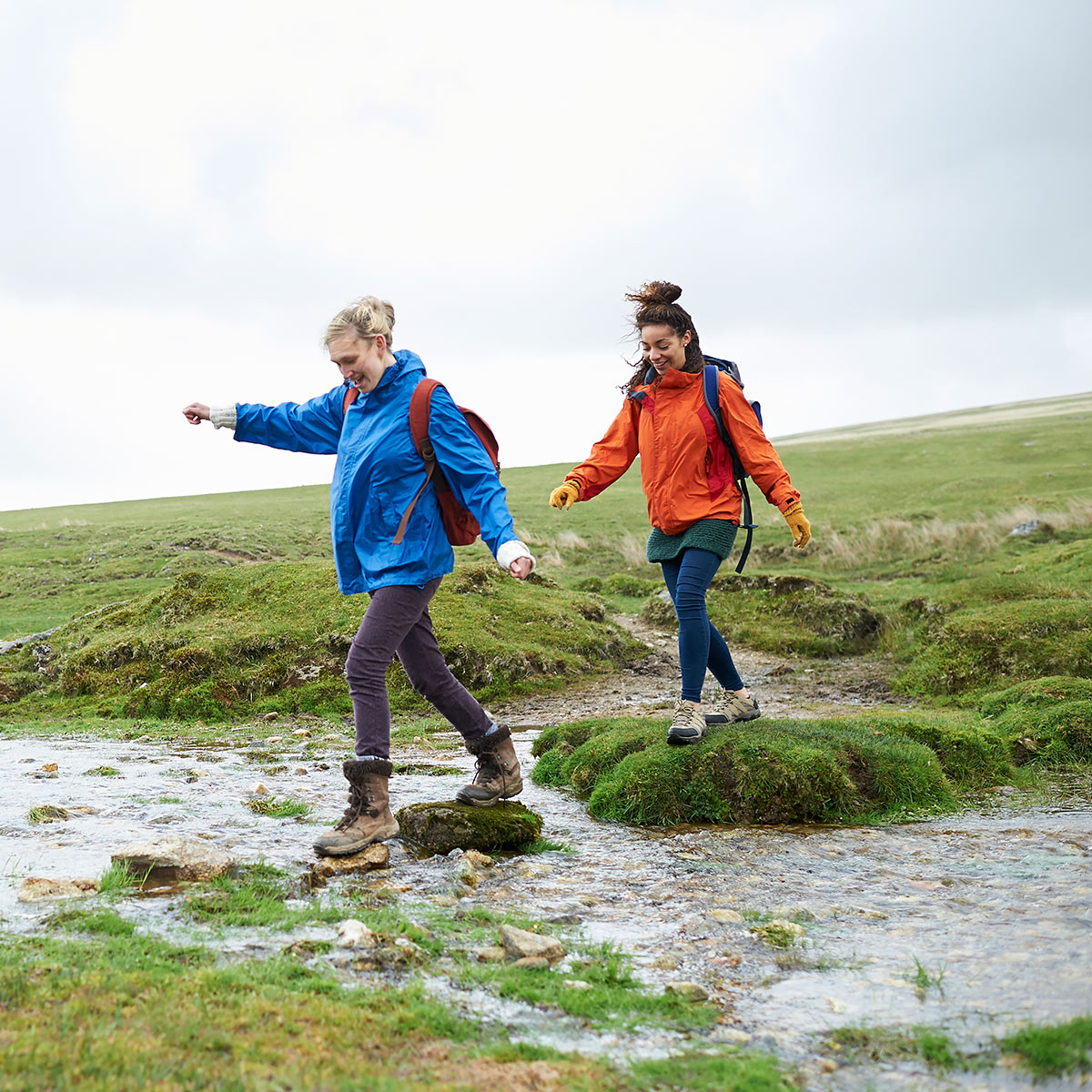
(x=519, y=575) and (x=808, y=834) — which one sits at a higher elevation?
(x=519, y=575)

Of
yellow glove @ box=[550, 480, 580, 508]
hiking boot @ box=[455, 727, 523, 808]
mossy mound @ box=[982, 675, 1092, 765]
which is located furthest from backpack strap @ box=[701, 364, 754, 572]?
mossy mound @ box=[982, 675, 1092, 765]

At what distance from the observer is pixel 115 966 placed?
3492 millimetres

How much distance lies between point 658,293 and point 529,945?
5235 millimetres

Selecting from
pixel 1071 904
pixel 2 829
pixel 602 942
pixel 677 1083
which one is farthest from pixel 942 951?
pixel 2 829

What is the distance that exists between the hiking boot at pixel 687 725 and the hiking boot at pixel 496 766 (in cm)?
125

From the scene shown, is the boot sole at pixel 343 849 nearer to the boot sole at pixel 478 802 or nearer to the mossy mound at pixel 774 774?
the boot sole at pixel 478 802

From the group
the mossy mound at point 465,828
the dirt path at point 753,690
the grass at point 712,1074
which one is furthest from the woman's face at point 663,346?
the grass at point 712,1074

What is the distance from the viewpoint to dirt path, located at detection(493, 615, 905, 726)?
11484 millimetres

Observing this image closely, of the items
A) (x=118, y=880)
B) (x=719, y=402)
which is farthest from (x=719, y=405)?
→ (x=118, y=880)

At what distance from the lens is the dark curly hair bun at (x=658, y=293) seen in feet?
25.2

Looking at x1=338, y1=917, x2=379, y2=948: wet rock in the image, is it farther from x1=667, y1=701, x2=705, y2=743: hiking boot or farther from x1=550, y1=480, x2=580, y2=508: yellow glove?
x1=550, y1=480, x2=580, y2=508: yellow glove

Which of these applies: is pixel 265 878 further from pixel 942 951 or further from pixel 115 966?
pixel 942 951

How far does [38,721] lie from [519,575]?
29.4 feet

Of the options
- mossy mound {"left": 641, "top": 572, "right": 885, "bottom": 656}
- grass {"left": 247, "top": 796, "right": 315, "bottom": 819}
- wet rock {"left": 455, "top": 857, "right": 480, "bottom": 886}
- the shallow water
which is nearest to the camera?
the shallow water
